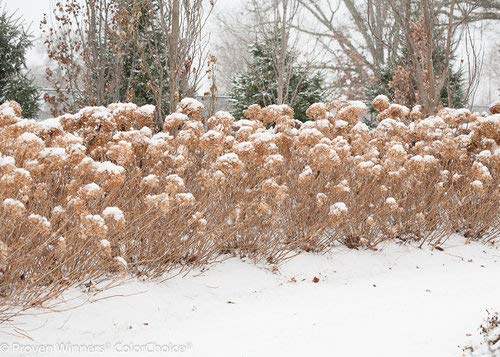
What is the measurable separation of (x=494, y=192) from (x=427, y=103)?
7.88 feet

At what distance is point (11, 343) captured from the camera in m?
2.58

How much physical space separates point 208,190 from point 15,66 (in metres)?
6.62

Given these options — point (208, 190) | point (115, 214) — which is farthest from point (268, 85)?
point (115, 214)

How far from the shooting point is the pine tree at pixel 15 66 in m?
8.89

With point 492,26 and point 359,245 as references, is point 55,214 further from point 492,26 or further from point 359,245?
point 492,26

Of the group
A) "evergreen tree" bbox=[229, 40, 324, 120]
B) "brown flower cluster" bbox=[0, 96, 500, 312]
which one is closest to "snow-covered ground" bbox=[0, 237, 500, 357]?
"brown flower cluster" bbox=[0, 96, 500, 312]

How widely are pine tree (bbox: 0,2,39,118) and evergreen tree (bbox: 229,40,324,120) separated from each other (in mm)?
3885

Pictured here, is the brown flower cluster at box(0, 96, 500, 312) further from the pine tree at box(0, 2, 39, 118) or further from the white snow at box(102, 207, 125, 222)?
the pine tree at box(0, 2, 39, 118)

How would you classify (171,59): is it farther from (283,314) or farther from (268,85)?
(268,85)

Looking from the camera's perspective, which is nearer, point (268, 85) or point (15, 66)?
point (15, 66)

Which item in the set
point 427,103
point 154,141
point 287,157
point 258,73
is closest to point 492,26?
point 258,73

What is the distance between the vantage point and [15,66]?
9062 mm

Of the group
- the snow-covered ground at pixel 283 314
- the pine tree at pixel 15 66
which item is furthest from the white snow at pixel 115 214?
the pine tree at pixel 15 66

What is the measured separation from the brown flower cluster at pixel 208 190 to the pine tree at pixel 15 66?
16.9 ft
